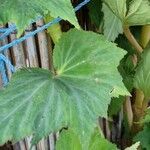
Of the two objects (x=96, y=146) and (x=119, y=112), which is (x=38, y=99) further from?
(x=119, y=112)

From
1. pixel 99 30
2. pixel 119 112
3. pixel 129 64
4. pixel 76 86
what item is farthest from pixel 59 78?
pixel 119 112

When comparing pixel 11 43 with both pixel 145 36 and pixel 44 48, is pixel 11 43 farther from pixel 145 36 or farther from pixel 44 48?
pixel 145 36

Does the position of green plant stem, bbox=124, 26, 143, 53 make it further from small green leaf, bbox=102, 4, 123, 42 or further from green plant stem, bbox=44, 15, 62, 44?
green plant stem, bbox=44, 15, 62, 44

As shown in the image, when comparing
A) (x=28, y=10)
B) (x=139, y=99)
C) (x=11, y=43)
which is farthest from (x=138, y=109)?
(x=28, y=10)

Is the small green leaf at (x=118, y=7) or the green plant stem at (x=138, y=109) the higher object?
the small green leaf at (x=118, y=7)

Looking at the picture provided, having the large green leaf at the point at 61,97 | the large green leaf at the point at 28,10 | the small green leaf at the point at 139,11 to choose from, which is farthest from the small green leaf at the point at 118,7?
the large green leaf at the point at 28,10

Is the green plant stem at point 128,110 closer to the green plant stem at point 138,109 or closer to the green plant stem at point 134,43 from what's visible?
the green plant stem at point 138,109
